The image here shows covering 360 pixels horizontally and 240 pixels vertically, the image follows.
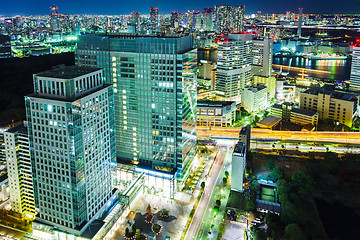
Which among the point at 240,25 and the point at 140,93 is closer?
the point at 140,93

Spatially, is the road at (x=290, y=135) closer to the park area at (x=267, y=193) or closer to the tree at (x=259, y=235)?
the park area at (x=267, y=193)

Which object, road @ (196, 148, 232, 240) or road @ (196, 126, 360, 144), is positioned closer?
road @ (196, 148, 232, 240)

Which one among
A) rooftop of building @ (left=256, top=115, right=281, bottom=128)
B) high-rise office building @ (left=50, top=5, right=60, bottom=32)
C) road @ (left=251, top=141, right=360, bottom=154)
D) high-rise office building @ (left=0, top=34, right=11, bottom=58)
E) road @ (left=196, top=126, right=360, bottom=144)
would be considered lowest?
road @ (left=251, top=141, right=360, bottom=154)

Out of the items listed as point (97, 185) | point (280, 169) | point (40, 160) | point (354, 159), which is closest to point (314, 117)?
point (354, 159)

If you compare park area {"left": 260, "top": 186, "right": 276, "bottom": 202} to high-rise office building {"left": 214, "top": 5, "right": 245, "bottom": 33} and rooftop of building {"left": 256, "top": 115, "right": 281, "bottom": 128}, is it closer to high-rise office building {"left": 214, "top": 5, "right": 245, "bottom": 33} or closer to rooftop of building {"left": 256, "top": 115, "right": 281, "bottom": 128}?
rooftop of building {"left": 256, "top": 115, "right": 281, "bottom": 128}

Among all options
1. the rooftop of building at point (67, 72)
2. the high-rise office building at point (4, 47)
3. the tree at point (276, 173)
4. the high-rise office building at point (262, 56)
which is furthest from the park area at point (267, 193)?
the high-rise office building at point (4, 47)

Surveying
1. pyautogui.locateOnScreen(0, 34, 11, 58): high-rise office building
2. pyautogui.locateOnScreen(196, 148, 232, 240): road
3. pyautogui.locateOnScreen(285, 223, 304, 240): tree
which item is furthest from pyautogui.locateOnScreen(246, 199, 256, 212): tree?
pyautogui.locateOnScreen(0, 34, 11, 58): high-rise office building

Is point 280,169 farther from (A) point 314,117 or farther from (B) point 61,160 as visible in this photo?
(B) point 61,160
